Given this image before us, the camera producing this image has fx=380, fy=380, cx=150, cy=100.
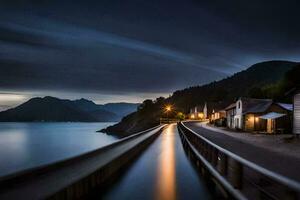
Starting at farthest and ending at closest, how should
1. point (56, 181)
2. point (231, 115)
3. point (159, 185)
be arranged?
point (231, 115) → point (159, 185) → point (56, 181)

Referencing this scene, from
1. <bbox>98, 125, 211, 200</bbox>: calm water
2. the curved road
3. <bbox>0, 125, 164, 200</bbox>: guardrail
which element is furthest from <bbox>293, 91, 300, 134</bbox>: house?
<bbox>0, 125, 164, 200</bbox>: guardrail

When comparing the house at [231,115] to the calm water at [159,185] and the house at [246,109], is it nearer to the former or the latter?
the house at [246,109]

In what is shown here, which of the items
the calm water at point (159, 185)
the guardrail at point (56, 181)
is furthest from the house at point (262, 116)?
the guardrail at point (56, 181)

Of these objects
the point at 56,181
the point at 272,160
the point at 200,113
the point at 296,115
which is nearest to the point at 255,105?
the point at 296,115

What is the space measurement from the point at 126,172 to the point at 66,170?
3219 mm

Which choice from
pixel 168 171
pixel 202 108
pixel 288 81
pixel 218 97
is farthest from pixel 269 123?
pixel 218 97

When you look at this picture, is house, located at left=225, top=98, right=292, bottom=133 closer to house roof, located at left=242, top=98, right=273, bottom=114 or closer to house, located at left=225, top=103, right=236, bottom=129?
house roof, located at left=242, top=98, right=273, bottom=114

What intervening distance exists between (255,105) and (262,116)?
33.9ft

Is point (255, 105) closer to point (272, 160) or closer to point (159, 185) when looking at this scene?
point (272, 160)

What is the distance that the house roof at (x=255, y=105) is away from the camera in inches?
2275

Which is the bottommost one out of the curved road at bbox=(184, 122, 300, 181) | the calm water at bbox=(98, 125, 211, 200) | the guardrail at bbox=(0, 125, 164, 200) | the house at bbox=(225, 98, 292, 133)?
the calm water at bbox=(98, 125, 211, 200)

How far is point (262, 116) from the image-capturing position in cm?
5406

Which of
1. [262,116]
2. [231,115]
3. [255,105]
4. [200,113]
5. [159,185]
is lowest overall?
[159,185]

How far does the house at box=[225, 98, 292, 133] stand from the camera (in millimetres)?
53600
